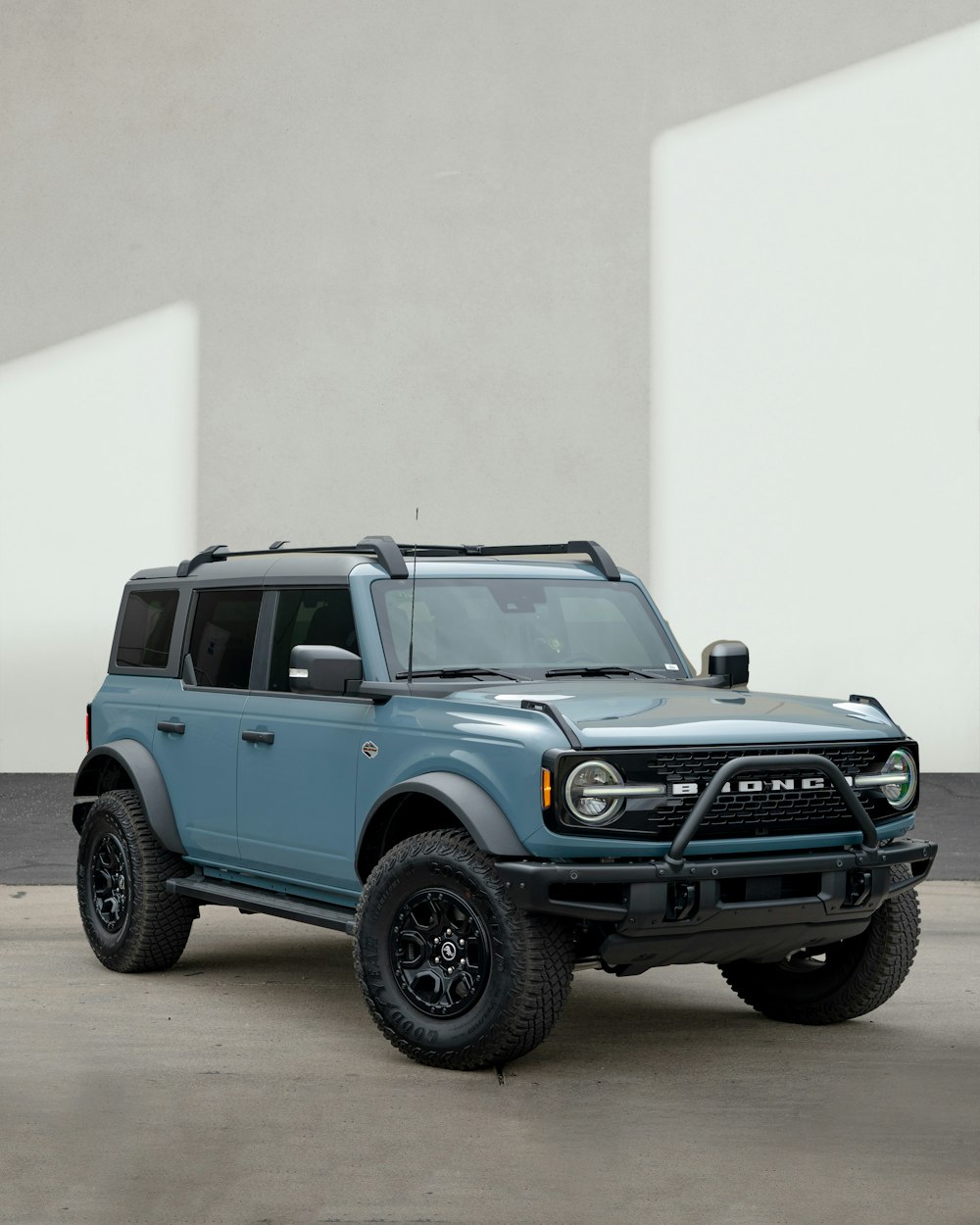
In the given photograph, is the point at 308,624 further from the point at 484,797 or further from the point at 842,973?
the point at 842,973

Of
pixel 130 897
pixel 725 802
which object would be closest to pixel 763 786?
pixel 725 802

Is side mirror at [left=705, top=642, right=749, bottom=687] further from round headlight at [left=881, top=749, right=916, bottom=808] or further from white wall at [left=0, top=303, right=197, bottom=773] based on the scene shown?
white wall at [left=0, top=303, right=197, bottom=773]

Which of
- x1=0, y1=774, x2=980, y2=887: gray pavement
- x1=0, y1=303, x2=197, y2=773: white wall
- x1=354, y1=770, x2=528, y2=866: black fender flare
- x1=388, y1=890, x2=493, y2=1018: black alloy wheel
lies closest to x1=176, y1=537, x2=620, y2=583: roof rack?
x1=354, y1=770, x2=528, y2=866: black fender flare

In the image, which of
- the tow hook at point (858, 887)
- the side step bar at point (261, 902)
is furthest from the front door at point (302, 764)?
the tow hook at point (858, 887)

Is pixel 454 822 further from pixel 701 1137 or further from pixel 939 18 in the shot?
pixel 939 18

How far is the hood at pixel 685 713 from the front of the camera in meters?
6.36

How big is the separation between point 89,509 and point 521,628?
11.4 m

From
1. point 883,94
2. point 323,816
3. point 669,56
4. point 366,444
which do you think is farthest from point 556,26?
point 323,816

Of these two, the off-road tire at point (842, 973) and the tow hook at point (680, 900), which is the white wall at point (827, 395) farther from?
the tow hook at point (680, 900)

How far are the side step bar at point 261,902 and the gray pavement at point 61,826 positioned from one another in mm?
3700

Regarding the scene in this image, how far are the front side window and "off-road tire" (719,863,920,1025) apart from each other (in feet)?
7.20

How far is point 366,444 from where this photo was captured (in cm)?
1819

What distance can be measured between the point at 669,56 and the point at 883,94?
7.25 ft

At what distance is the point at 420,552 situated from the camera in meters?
8.15
